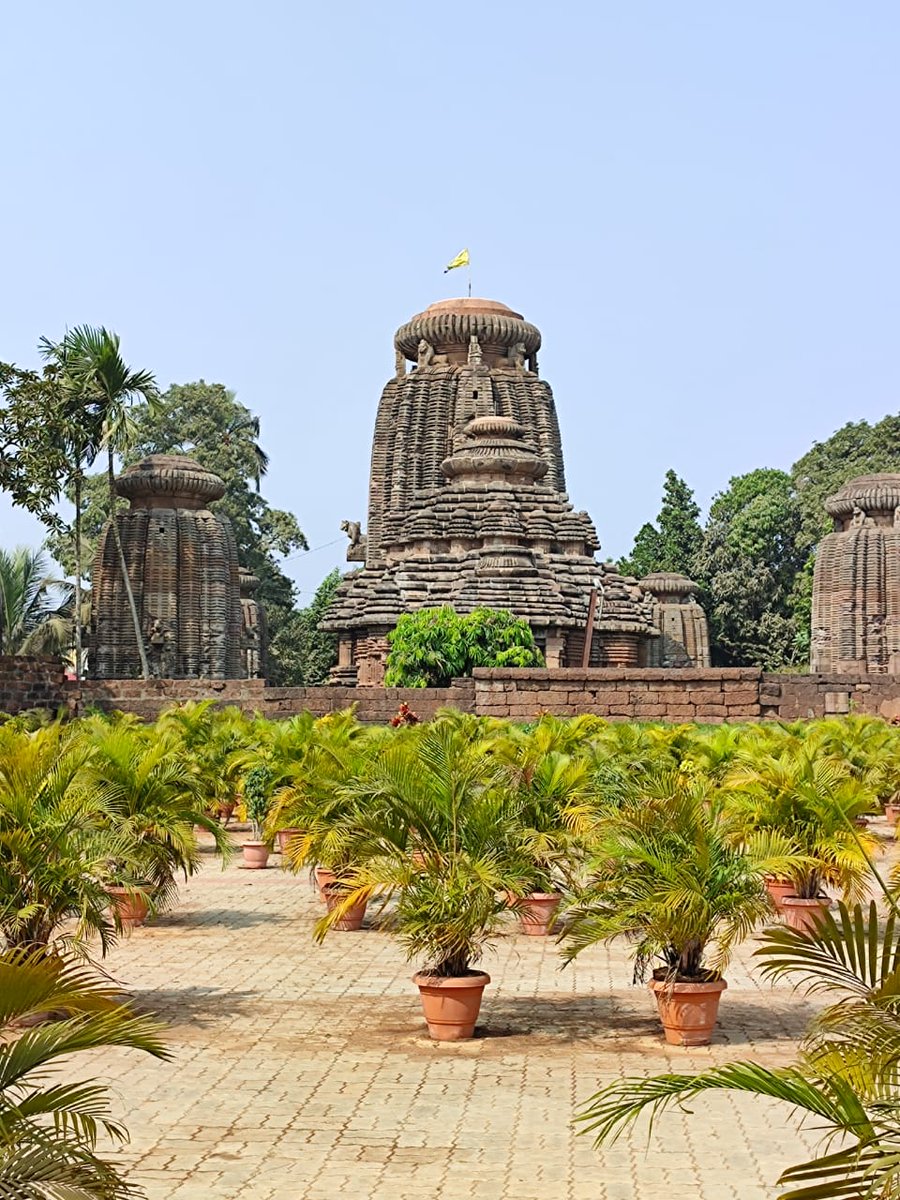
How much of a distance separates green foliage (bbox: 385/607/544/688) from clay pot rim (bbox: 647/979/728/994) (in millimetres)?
26284

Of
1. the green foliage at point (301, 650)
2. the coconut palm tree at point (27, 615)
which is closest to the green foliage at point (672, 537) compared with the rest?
the green foliage at point (301, 650)

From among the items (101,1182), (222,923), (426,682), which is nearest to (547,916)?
(222,923)

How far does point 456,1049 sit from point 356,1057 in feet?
1.82

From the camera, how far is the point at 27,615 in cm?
4962

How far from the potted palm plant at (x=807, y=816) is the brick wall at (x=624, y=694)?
16.0 metres

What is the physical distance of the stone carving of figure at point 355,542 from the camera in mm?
49562

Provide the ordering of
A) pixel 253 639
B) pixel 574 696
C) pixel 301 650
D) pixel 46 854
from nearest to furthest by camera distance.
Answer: pixel 46 854
pixel 574 696
pixel 253 639
pixel 301 650

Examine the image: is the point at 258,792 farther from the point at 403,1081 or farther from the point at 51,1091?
the point at 51,1091

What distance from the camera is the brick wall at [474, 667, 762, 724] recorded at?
94.1 ft

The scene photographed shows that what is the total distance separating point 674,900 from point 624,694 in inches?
819

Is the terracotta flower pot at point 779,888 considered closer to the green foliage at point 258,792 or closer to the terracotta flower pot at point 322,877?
the terracotta flower pot at point 322,877

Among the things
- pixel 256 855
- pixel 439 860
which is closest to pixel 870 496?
pixel 256 855

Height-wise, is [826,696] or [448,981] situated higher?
[826,696]

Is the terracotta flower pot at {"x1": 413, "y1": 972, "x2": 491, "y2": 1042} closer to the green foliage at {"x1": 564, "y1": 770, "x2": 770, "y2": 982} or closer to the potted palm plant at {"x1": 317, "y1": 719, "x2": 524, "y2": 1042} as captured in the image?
the potted palm plant at {"x1": 317, "y1": 719, "x2": 524, "y2": 1042}
